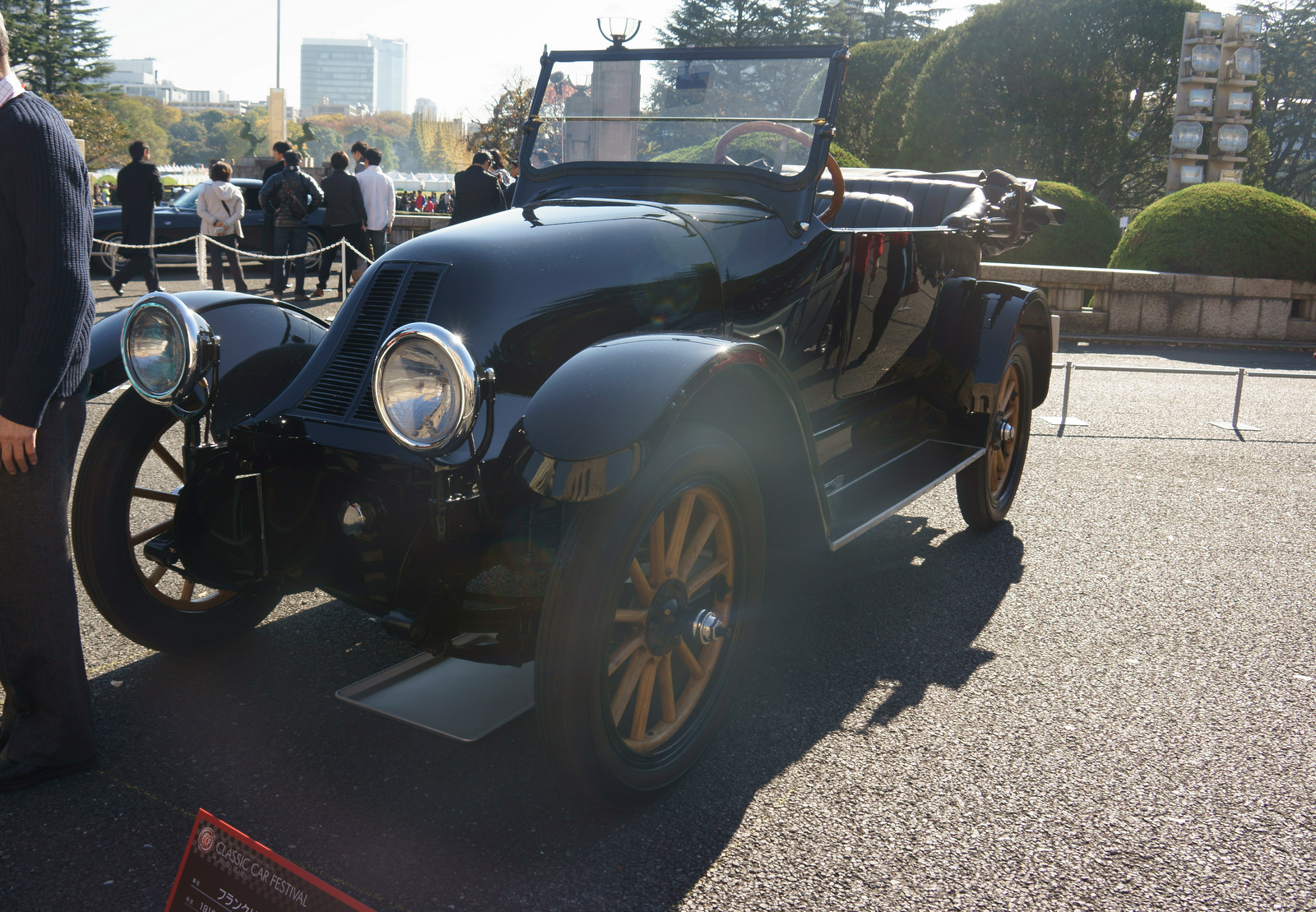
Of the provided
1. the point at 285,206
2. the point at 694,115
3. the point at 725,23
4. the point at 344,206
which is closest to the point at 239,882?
the point at 694,115

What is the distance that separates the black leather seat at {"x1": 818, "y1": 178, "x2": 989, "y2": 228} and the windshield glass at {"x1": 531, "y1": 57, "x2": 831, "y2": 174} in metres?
1.43

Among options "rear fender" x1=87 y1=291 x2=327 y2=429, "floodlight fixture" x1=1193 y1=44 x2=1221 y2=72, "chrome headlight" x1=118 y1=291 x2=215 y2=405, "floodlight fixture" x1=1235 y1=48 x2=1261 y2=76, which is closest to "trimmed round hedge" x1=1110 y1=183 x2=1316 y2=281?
"floodlight fixture" x1=1193 y1=44 x2=1221 y2=72

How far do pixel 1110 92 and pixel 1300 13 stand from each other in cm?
1838

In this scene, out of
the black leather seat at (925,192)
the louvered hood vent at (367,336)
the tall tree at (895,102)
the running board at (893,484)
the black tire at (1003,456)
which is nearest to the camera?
the louvered hood vent at (367,336)

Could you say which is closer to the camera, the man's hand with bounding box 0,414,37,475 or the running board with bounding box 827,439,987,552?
the man's hand with bounding box 0,414,37,475

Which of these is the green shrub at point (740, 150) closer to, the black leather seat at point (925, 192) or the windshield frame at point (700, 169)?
the windshield frame at point (700, 169)

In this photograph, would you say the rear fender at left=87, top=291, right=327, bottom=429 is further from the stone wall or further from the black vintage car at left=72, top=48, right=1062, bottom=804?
the stone wall

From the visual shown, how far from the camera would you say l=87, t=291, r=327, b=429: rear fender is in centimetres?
291

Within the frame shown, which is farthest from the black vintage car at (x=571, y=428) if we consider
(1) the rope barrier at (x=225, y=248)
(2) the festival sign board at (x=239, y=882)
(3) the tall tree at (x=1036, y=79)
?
(3) the tall tree at (x=1036, y=79)

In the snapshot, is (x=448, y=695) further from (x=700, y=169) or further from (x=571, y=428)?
(x=700, y=169)

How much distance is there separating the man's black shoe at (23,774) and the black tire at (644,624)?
127 cm

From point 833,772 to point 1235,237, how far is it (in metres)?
13.2

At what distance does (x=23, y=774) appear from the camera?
2.44 metres

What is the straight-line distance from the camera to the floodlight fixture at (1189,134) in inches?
700
